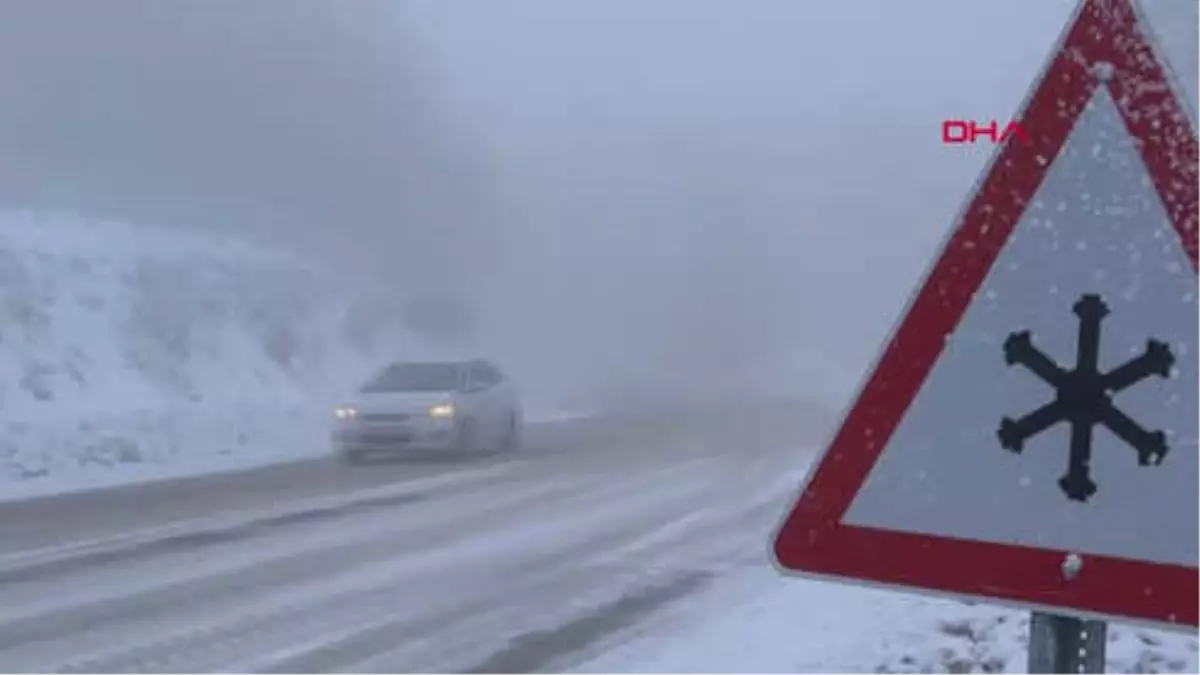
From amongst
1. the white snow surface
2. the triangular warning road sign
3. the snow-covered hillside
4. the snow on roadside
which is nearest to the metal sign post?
the triangular warning road sign

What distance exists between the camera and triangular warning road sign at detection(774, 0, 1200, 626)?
266 centimetres

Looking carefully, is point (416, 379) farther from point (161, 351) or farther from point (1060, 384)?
point (1060, 384)

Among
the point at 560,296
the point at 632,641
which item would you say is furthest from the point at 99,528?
the point at 560,296

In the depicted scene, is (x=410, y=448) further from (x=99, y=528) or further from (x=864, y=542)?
(x=864, y=542)

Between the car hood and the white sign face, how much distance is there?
894 inches

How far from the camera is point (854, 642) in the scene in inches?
389

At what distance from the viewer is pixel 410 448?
2541 cm

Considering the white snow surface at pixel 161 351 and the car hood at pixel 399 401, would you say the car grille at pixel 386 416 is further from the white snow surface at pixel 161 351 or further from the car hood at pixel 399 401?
the white snow surface at pixel 161 351

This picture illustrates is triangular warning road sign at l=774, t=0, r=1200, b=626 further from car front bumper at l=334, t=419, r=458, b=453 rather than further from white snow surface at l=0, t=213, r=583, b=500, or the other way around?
car front bumper at l=334, t=419, r=458, b=453

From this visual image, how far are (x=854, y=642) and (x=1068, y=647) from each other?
7.29 m

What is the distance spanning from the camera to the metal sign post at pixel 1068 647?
8.91ft

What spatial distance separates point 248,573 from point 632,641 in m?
3.69

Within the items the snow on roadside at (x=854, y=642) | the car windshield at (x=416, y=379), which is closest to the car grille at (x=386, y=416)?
the car windshield at (x=416, y=379)

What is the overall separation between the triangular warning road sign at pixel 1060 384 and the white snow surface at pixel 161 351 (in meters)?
17.8
